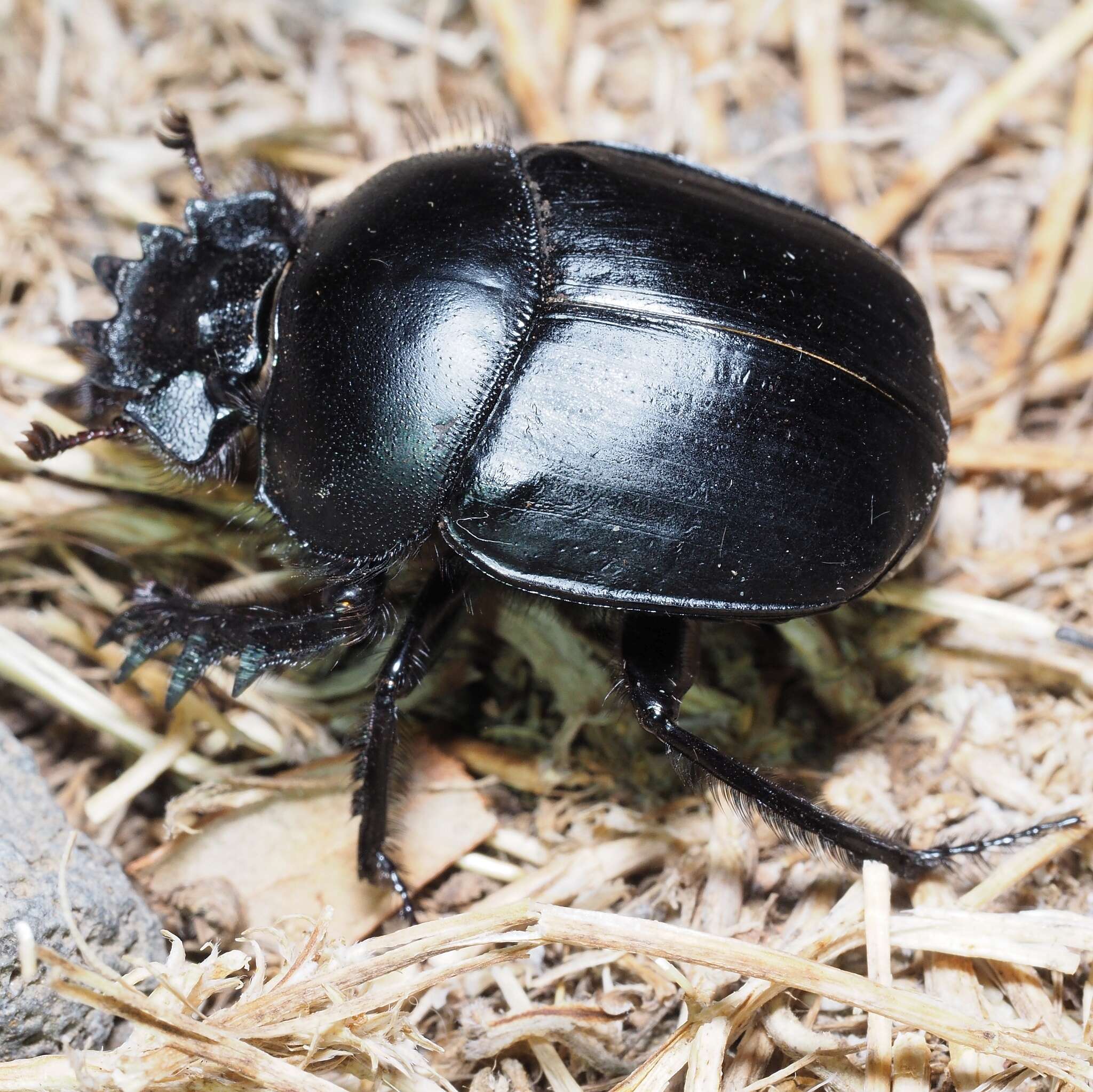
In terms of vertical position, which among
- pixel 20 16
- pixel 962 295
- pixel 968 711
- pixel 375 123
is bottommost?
pixel 968 711

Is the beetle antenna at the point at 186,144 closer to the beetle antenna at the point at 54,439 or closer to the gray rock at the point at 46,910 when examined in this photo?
the beetle antenna at the point at 54,439

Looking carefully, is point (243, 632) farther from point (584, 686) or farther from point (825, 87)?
point (825, 87)

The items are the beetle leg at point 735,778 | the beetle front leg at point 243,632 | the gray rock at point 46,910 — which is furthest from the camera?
the beetle front leg at point 243,632

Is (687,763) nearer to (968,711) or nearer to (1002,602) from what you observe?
(968,711)

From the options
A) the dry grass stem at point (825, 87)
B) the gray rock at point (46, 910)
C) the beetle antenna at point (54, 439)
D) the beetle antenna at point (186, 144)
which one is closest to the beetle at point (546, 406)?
the beetle antenna at point (54, 439)

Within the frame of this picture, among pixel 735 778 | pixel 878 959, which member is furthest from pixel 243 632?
pixel 878 959

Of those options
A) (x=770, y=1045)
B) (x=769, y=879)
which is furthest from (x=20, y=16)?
(x=770, y=1045)
